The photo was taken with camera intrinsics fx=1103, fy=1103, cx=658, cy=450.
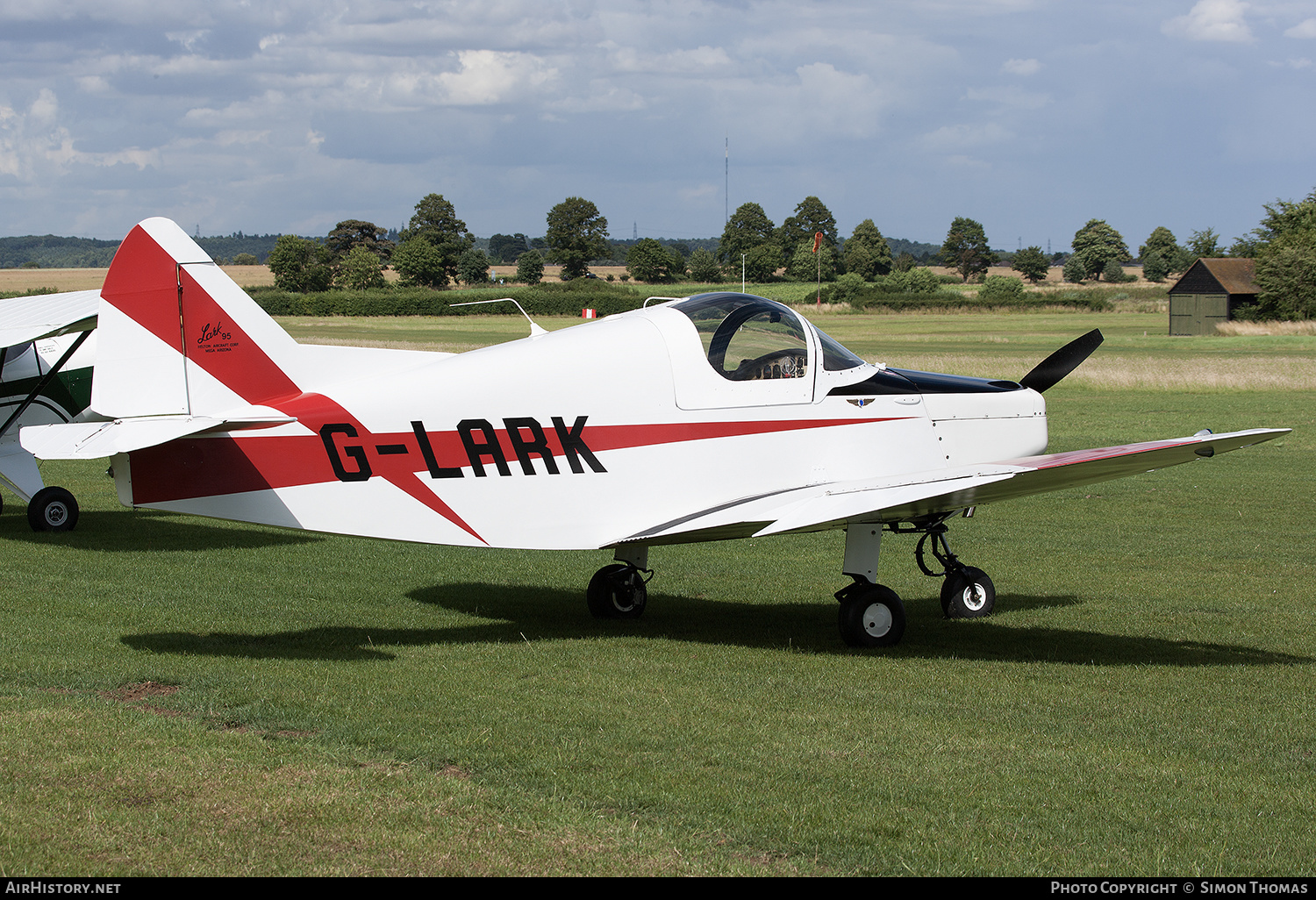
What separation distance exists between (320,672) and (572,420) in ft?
7.64

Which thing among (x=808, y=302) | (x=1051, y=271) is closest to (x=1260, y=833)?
(x=808, y=302)

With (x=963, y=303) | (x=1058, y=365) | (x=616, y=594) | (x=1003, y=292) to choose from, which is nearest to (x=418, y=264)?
(x=963, y=303)

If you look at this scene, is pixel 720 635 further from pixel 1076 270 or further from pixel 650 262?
pixel 1076 270

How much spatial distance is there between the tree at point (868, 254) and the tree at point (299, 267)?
210 feet

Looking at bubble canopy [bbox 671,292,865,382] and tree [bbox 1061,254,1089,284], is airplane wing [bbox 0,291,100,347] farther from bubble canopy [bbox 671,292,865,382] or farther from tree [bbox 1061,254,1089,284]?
tree [bbox 1061,254,1089,284]

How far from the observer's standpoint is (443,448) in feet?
24.3

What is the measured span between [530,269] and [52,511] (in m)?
112

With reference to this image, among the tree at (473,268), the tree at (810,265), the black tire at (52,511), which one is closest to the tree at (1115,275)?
the tree at (810,265)

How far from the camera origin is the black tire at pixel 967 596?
906 cm

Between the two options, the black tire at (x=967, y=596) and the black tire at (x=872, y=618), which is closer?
the black tire at (x=872, y=618)

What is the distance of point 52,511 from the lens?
514 inches

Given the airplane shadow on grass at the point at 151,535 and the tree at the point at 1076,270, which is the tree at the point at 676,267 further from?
the airplane shadow on grass at the point at 151,535

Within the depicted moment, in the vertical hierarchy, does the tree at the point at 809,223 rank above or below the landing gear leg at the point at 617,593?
above

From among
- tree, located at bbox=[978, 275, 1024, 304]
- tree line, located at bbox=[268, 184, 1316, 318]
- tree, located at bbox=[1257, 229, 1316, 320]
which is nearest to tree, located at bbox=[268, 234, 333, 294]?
tree line, located at bbox=[268, 184, 1316, 318]
